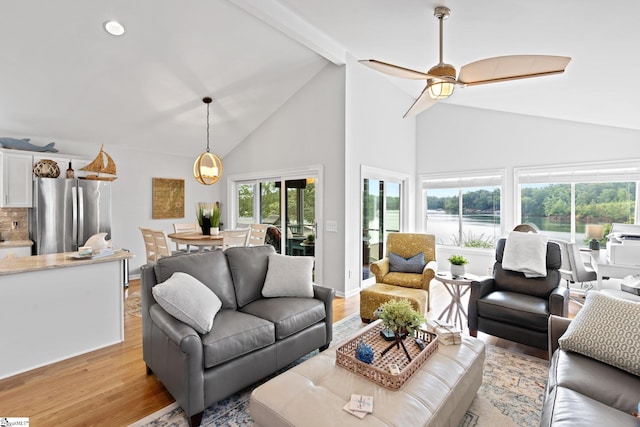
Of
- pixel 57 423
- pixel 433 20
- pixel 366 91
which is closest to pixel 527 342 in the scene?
pixel 433 20

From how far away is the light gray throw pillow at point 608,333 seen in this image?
5.40 feet

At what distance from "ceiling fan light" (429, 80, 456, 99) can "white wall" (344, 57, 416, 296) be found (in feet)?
6.62

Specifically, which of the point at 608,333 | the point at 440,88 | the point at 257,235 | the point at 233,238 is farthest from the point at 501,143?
the point at 233,238

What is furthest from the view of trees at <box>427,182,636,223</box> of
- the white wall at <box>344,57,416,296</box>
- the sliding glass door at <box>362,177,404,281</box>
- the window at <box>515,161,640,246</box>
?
the white wall at <box>344,57,416,296</box>

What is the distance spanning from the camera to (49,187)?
4.51 m

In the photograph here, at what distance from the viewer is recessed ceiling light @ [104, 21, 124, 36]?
3242 millimetres

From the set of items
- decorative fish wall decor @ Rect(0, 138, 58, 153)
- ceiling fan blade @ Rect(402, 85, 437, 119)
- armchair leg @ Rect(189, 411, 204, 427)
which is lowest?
armchair leg @ Rect(189, 411, 204, 427)

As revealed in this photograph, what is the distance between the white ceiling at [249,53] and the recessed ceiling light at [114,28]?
60 millimetres

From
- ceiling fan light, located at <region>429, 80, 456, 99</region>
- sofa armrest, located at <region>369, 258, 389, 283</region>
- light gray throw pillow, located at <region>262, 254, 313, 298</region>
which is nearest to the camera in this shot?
ceiling fan light, located at <region>429, 80, 456, 99</region>

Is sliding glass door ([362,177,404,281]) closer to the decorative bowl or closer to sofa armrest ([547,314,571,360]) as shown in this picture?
sofa armrest ([547,314,571,360])

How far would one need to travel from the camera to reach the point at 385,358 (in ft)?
6.08

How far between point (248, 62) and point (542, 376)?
4.74 m

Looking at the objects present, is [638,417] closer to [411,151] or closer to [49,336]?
[49,336]

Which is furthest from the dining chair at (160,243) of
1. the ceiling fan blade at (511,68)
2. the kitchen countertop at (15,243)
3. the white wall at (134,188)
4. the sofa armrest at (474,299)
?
the ceiling fan blade at (511,68)
